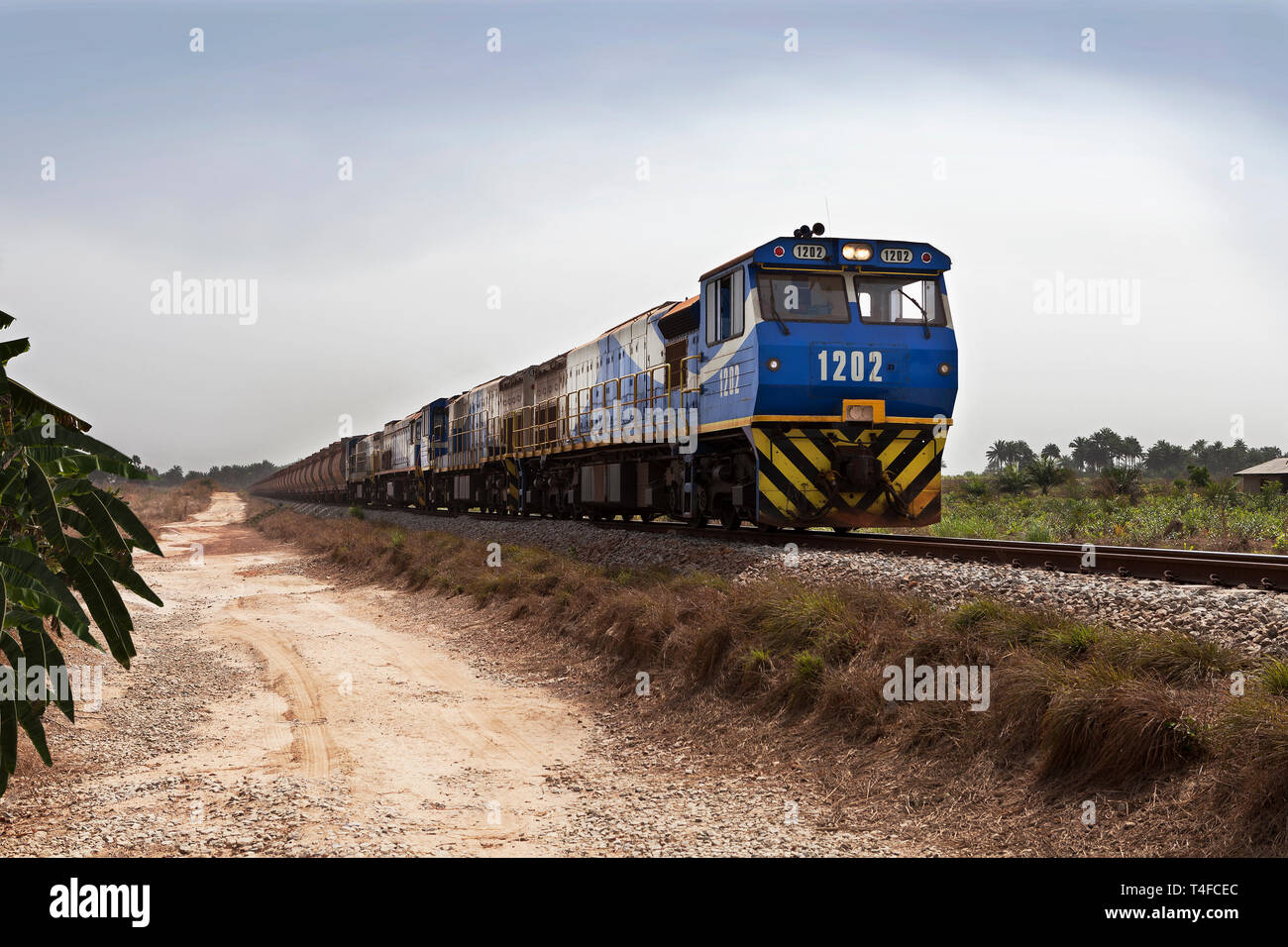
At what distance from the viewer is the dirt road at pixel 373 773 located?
18.7 ft

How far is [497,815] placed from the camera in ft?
20.6

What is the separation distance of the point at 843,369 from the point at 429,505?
31.1 m

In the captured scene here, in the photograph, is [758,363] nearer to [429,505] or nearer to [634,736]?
[634,736]

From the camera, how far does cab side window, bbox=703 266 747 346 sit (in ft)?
45.3

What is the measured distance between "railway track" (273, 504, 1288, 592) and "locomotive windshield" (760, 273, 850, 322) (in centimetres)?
342

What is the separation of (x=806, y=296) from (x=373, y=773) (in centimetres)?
945

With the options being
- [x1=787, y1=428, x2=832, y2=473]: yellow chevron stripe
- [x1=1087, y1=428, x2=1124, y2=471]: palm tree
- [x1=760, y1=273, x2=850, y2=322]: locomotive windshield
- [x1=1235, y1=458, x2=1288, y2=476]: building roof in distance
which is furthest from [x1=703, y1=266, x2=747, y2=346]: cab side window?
[x1=1087, y1=428, x2=1124, y2=471]: palm tree

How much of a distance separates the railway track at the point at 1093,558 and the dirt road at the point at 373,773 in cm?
457

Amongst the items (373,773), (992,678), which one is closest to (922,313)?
(992,678)

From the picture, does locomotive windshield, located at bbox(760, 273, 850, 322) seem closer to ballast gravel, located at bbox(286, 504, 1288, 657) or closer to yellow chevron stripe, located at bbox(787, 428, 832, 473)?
yellow chevron stripe, located at bbox(787, 428, 832, 473)

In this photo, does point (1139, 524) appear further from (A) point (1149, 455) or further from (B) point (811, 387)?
(A) point (1149, 455)

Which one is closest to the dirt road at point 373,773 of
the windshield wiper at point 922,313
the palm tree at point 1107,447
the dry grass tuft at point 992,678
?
the dry grass tuft at point 992,678

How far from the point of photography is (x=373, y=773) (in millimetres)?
7242

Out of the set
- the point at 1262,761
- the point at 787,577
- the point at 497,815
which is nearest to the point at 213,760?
the point at 497,815
